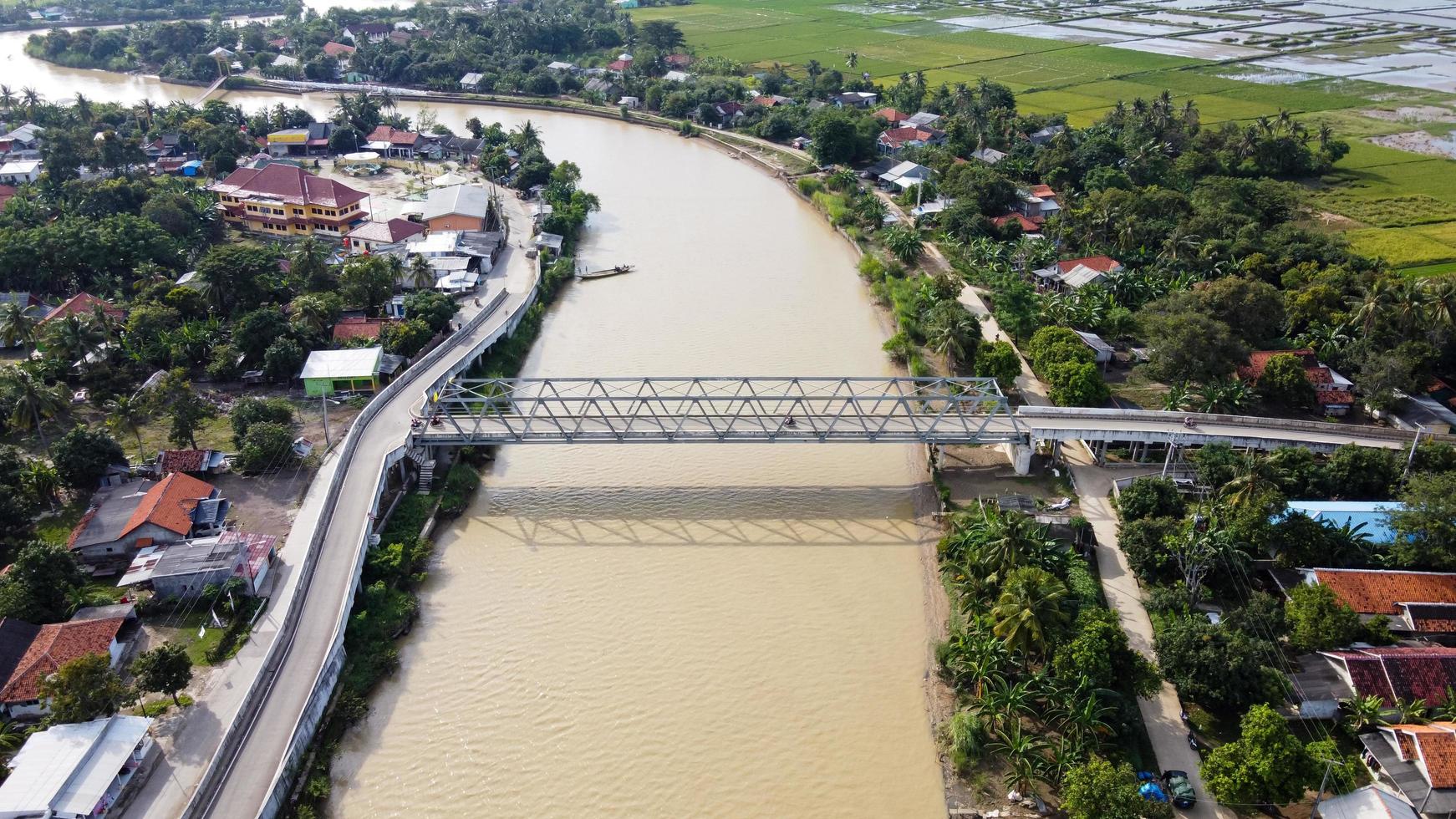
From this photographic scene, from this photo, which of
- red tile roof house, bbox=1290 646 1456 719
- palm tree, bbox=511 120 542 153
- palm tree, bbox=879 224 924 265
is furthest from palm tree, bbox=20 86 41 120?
red tile roof house, bbox=1290 646 1456 719

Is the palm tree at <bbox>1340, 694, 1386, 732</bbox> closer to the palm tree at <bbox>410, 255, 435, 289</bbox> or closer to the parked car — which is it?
the parked car

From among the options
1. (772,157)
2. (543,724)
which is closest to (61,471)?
(543,724)

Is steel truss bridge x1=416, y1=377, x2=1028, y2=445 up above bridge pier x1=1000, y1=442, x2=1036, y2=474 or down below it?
above

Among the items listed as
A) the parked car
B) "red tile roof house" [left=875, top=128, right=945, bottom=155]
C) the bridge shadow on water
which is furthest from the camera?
"red tile roof house" [left=875, top=128, right=945, bottom=155]

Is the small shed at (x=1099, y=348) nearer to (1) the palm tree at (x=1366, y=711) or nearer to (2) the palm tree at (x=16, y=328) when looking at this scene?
(1) the palm tree at (x=1366, y=711)

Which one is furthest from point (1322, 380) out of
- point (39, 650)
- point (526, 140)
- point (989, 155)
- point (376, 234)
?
point (526, 140)

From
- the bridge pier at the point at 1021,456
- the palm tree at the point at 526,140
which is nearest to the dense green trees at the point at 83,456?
the bridge pier at the point at 1021,456

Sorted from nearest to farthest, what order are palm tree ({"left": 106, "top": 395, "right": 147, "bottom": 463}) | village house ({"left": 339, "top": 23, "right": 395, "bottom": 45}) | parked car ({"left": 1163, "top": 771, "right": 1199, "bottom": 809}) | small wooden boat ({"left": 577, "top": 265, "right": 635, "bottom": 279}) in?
parked car ({"left": 1163, "top": 771, "right": 1199, "bottom": 809}), palm tree ({"left": 106, "top": 395, "right": 147, "bottom": 463}), small wooden boat ({"left": 577, "top": 265, "right": 635, "bottom": 279}), village house ({"left": 339, "top": 23, "right": 395, "bottom": 45})

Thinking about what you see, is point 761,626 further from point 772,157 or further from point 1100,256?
point 772,157
